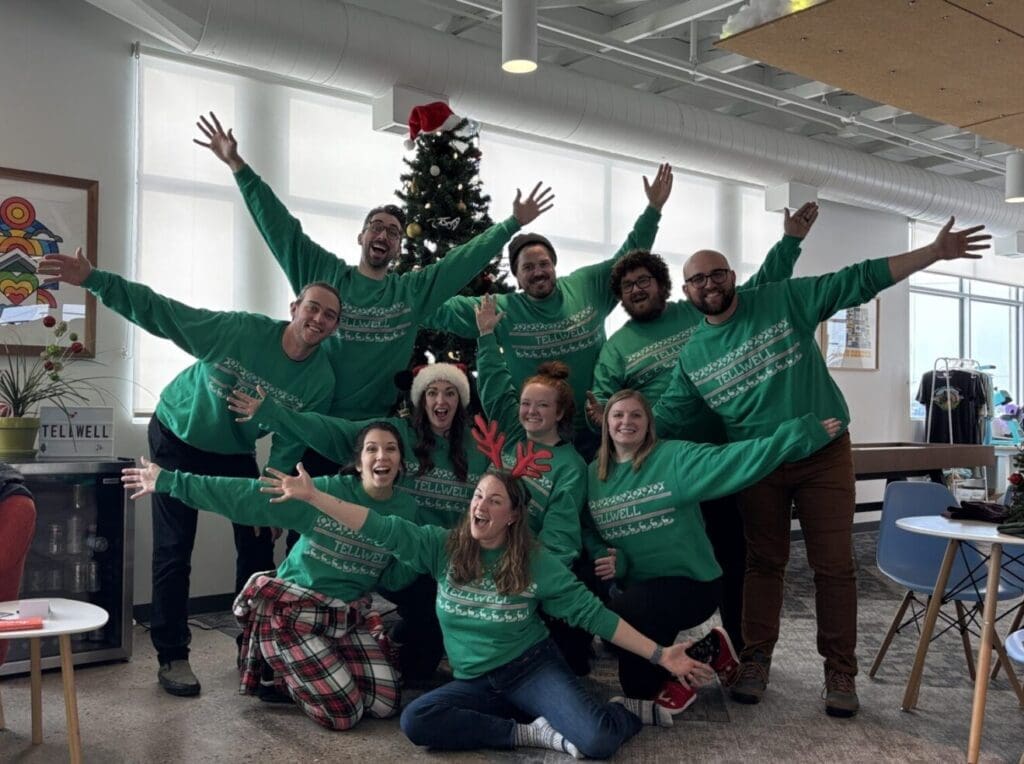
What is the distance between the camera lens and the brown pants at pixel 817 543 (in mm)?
3453

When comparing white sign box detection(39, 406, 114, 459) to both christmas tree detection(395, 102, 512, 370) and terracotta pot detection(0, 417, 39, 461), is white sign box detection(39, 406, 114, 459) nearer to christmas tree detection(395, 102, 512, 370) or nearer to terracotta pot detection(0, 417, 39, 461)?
terracotta pot detection(0, 417, 39, 461)

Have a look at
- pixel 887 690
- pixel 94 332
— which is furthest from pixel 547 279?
pixel 94 332

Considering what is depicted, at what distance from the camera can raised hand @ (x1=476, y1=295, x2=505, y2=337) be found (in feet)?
12.6

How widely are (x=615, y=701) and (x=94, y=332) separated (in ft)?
10.6

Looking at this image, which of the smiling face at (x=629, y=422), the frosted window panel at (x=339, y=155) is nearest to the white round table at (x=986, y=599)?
the smiling face at (x=629, y=422)

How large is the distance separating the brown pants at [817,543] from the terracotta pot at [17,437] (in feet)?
10.0

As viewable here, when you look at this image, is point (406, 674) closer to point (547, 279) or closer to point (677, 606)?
point (677, 606)

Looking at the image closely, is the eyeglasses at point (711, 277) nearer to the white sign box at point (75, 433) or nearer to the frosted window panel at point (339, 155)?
the white sign box at point (75, 433)

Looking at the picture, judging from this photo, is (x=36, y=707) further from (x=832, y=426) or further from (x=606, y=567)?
(x=832, y=426)

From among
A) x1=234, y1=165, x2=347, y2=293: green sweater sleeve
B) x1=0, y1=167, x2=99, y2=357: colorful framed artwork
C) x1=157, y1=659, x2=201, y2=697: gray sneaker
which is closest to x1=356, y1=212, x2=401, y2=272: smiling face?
x1=234, y1=165, x2=347, y2=293: green sweater sleeve

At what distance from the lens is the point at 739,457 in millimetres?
3275

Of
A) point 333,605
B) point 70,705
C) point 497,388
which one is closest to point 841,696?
point 497,388

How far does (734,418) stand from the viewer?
3588mm

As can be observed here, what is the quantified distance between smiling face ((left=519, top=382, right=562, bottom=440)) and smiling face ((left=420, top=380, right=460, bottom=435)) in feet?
0.88
